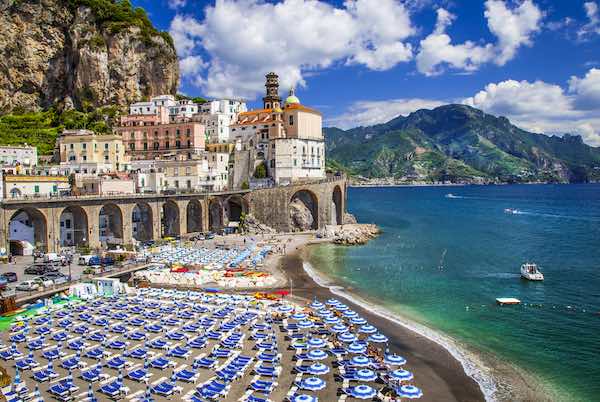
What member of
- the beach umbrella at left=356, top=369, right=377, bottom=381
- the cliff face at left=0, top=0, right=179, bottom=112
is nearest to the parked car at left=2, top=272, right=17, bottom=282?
the beach umbrella at left=356, top=369, right=377, bottom=381

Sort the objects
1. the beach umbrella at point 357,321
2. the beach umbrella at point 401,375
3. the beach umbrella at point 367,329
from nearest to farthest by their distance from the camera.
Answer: the beach umbrella at point 401,375
the beach umbrella at point 367,329
the beach umbrella at point 357,321

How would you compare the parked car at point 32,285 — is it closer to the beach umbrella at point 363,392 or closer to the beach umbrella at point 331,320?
the beach umbrella at point 331,320

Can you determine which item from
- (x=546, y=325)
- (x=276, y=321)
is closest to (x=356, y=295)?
(x=276, y=321)

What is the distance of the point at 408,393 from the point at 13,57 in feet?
385

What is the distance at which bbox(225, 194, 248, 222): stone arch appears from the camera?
90188mm

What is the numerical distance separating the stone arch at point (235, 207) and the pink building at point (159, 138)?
1391 centimetres

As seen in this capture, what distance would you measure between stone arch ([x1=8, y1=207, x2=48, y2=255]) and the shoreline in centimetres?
3947

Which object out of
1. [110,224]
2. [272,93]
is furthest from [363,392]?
[272,93]

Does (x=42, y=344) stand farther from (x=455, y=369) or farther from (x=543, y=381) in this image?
(x=543, y=381)

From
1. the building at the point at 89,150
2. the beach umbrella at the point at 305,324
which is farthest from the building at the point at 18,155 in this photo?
the beach umbrella at the point at 305,324

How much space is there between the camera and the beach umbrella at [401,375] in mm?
27069

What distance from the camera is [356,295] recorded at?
157 ft

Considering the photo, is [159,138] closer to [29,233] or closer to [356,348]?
[29,233]

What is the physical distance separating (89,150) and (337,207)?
2005 inches
